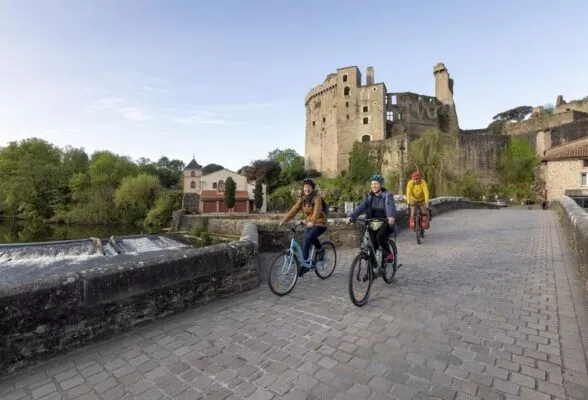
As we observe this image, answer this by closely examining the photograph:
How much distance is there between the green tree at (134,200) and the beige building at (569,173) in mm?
48281

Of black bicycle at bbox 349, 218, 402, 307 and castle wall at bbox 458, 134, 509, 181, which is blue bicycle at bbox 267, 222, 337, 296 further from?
castle wall at bbox 458, 134, 509, 181

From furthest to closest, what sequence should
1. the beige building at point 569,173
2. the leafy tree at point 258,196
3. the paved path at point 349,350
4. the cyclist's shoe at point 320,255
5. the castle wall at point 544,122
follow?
the leafy tree at point 258,196 < the castle wall at point 544,122 < the beige building at point 569,173 < the cyclist's shoe at point 320,255 < the paved path at point 349,350

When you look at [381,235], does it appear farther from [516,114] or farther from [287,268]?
[516,114]

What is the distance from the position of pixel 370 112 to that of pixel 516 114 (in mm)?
60925

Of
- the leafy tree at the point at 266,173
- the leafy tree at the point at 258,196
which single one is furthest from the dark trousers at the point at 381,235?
the leafy tree at the point at 266,173

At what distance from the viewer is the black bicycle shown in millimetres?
4223

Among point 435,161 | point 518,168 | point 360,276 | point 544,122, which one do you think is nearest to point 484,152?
point 518,168

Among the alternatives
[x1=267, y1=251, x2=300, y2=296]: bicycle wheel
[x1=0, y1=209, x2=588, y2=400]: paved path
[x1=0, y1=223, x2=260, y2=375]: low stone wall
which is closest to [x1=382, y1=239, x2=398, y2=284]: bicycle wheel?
[x1=0, y1=209, x2=588, y2=400]: paved path

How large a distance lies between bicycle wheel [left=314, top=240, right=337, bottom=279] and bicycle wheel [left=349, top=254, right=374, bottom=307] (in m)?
1.12

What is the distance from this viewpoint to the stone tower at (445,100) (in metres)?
56.1

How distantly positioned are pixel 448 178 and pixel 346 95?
1244 inches

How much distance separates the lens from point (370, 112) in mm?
53281

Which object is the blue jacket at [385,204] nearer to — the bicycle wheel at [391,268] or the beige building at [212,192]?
the bicycle wheel at [391,268]

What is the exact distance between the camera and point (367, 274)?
177 inches
